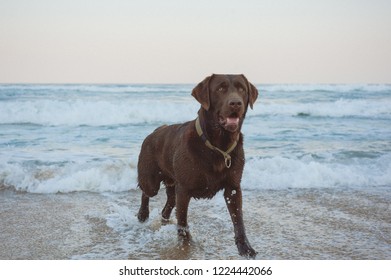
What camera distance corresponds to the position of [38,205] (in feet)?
19.2

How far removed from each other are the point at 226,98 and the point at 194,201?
2.54 metres

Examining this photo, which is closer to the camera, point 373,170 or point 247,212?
point 247,212

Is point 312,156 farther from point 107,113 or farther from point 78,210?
point 107,113

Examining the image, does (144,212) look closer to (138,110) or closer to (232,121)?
(232,121)

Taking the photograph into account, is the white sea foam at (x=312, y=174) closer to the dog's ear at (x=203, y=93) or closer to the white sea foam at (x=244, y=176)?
the white sea foam at (x=244, y=176)

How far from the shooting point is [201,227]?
16.2 feet

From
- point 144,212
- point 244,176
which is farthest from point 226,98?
point 244,176

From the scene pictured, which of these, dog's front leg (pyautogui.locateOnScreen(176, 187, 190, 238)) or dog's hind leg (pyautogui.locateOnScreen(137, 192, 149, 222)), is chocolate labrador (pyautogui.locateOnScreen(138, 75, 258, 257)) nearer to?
dog's front leg (pyautogui.locateOnScreen(176, 187, 190, 238))

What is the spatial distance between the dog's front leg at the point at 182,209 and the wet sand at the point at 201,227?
135mm

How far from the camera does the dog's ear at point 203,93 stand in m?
3.87

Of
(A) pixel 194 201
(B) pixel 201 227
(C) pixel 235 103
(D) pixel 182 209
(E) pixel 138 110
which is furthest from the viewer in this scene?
(E) pixel 138 110

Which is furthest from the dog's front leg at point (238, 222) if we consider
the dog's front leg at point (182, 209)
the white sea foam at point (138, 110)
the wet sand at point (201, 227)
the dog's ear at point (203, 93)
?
the white sea foam at point (138, 110)
